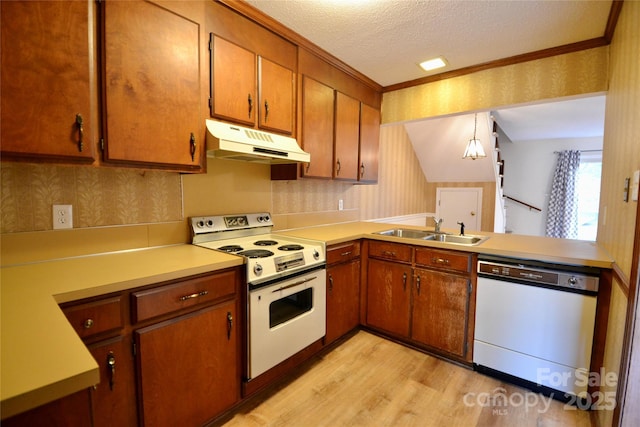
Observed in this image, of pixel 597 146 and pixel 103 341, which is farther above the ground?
pixel 597 146

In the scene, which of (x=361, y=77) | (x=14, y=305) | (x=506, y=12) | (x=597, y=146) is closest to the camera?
(x=14, y=305)

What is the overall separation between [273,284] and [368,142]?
1.92 m

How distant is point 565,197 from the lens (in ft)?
19.0

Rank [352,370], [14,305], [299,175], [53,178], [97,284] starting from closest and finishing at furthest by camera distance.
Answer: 1. [14,305]
2. [97,284]
3. [53,178]
4. [352,370]
5. [299,175]

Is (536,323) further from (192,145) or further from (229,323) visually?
(192,145)

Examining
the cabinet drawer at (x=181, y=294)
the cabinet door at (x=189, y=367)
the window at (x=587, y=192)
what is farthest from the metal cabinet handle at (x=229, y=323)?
the window at (x=587, y=192)

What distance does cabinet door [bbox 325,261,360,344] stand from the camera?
231 cm

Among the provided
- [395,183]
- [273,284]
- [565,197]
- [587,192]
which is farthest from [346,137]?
[587,192]

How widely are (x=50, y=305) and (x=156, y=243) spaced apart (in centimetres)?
91

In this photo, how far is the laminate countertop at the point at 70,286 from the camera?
0.58 m

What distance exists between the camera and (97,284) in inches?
45.3

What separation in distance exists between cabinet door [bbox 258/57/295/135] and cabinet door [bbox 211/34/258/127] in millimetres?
68

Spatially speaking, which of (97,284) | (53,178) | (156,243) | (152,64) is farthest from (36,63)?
(156,243)

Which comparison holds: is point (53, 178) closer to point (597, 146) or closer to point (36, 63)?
point (36, 63)
